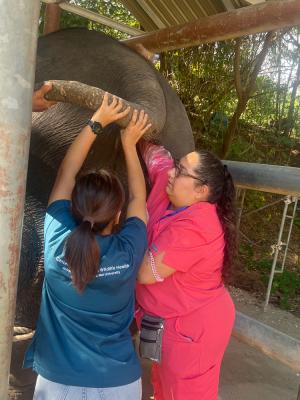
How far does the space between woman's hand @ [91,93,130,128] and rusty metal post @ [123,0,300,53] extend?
1.26 meters

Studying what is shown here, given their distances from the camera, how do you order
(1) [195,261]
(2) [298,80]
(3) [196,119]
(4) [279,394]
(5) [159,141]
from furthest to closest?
(2) [298,80] < (3) [196,119] < (4) [279,394] < (5) [159,141] < (1) [195,261]

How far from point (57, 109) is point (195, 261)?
0.95 meters

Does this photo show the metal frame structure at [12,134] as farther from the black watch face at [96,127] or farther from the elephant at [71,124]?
the elephant at [71,124]

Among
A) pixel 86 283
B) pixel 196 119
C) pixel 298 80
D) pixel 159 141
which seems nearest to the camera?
pixel 86 283

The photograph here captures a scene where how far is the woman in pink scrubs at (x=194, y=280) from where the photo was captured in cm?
176

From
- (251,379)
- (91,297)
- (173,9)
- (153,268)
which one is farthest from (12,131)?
(173,9)

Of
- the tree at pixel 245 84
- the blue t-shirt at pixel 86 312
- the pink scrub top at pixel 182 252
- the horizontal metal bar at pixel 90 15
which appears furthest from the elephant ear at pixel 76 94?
the tree at pixel 245 84

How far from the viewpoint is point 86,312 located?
4.97ft

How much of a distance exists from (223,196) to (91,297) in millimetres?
637

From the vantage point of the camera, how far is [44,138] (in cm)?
215

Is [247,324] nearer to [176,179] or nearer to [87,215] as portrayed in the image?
[176,179]

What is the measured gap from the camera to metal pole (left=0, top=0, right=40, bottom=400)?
1.07 metres

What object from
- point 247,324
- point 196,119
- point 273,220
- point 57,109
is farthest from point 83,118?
point 273,220

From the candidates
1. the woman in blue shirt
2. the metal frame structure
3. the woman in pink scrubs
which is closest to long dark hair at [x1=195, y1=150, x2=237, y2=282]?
the woman in pink scrubs
